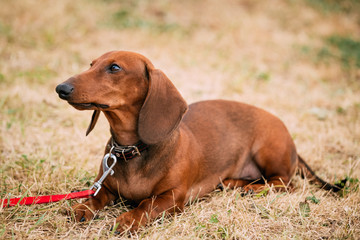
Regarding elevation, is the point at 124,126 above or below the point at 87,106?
below

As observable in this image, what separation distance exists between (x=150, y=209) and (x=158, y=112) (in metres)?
0.72

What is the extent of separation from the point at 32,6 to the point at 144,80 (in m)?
6.98

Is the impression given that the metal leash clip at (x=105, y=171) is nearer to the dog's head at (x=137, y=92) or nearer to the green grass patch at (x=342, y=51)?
the dog's head at (x=137, y=92)

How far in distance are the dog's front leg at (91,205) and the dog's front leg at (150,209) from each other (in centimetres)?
31

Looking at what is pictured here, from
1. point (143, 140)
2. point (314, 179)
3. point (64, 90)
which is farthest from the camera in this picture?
point (314, 179)

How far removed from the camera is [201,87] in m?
6.37

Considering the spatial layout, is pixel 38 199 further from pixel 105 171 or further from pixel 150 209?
pixel 150 209

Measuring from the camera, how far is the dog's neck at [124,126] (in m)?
2.64

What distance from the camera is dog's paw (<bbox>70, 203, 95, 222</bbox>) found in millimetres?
2543

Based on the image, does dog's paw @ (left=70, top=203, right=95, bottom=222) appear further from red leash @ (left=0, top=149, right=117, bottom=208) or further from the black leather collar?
the black leather collar

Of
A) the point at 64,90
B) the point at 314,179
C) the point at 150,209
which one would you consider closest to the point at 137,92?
the point at 64,90

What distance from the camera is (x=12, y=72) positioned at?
593 centimetres

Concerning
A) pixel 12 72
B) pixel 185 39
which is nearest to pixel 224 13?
pixel 185 39

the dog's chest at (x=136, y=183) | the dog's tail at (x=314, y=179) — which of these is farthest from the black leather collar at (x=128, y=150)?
the dog's tail at (x=314, y=179)
